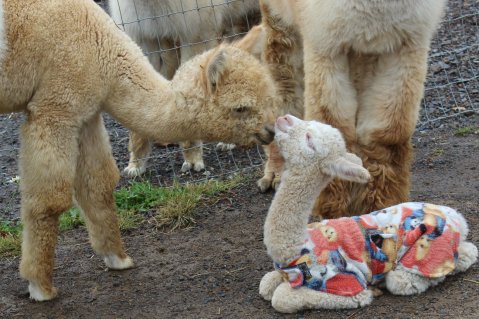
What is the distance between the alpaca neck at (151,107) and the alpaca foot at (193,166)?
276 cm

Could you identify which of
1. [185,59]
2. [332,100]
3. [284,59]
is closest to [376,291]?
[332,100]

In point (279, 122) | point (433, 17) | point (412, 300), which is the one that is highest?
point (433, 17)

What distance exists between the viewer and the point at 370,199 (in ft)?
16.9

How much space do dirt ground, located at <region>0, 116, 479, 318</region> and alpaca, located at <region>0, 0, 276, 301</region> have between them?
1.39 feet

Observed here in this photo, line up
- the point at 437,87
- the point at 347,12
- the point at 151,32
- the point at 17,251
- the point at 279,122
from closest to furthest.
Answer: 1. the point at 279,122
2. the point at 347,12
3. the point at 17,251
4. the point at 151,32
5. the point at 437,87

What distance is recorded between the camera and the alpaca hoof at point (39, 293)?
4.85m

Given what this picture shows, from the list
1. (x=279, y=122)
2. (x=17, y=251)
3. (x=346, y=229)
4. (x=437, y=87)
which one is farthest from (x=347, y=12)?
(x=437, y=87)

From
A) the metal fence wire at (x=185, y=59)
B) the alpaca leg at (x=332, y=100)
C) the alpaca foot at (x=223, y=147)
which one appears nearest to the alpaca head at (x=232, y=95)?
the alpaca leg at (x=332, y=100)

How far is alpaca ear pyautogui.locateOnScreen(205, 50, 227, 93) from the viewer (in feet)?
14.3

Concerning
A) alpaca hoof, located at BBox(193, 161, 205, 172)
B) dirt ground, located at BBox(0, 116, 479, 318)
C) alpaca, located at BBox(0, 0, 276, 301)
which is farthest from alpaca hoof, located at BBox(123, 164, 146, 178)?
alpaca, located at BBox(0, 0, 276, 301)

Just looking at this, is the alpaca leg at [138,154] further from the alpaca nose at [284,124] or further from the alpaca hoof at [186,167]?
the alpaca nose at [284,124]

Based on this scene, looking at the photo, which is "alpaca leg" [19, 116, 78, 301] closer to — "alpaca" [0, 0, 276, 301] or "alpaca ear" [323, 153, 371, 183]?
"alpaca" [0, 0, 276, 301]

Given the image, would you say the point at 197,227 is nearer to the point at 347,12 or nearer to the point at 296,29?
the point at 296,29

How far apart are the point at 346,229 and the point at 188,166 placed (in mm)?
3323
